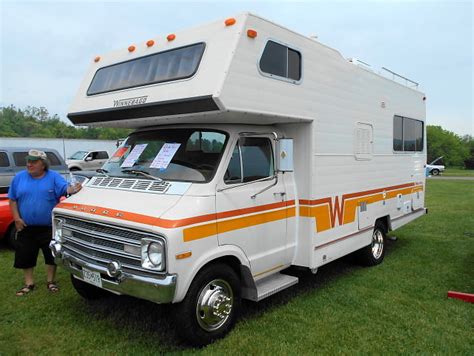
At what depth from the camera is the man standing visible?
17.0ft

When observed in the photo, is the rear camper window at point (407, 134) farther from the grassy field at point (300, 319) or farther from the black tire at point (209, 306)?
the black tire at point (209, 306)

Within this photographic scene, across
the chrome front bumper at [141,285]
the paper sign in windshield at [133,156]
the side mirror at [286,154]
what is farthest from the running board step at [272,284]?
the paper sign in windshield at [133,156]

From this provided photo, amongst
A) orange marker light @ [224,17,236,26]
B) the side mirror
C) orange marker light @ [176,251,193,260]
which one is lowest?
orange marker light @ [176,251,193,260]

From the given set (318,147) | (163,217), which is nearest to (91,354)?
(163,217)

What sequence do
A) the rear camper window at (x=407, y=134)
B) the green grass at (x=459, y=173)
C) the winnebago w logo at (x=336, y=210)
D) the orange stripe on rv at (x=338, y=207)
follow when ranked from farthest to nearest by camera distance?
the green grass at (x=459, y=173), the rear camper window at (x=407, y=134), the winnebago w logo at (x=336, y=210), the orange stripe on rv at (x=338, y=207)

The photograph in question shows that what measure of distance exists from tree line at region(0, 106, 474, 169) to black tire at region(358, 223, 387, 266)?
20080 mm

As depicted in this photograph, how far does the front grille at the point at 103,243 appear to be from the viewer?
3705 millimetres

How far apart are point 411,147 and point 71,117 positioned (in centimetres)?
636

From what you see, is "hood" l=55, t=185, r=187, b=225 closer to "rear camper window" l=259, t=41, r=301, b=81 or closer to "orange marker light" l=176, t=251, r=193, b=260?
"orange marker light" l=176, t=251, r=193, b=260

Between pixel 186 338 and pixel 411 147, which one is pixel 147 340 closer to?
pixel 186 338

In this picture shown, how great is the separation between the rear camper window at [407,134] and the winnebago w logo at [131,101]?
16.1 ft

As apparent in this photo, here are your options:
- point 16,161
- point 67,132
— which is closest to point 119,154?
point 16,161

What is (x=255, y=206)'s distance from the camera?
4500 mm

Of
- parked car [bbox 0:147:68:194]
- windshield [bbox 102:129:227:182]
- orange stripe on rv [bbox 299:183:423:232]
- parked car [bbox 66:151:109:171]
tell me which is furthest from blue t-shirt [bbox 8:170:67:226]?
parked car [bbox 66:151:109:171]
